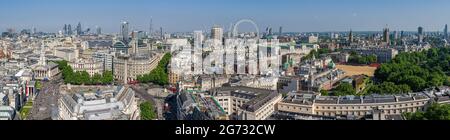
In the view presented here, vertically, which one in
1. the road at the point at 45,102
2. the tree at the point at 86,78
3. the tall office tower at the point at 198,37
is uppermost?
Answer: the tall office tower at the point at 198,37

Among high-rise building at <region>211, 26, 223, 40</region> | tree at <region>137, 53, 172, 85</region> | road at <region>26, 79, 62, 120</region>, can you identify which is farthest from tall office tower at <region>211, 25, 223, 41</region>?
road at <region>26, 79, 62, 120</region>

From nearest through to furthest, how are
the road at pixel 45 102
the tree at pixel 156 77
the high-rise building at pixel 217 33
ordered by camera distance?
the road at pixel 45 102, the tree at pixel 156 77, the high-rise building at pixel 217 33

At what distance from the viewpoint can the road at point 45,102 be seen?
9584 mm

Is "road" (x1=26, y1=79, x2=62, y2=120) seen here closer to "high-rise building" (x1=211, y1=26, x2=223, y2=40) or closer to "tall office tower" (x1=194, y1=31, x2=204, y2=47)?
"tall office tower" (x1=194, y1=31, x2=204, y2=47)

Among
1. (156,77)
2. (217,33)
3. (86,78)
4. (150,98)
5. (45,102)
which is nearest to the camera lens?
(45,102)

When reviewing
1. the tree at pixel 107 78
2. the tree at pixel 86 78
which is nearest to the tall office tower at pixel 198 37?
Answer: the tree at pixel 107 78

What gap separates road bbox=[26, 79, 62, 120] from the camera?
9584mm

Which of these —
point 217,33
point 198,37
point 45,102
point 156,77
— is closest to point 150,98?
point 45,102

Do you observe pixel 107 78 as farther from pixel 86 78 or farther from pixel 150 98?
pixel 150 98

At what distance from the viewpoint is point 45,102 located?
37.4 feet

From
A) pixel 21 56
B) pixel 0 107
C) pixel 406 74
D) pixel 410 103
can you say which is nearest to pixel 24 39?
pixel 21 56

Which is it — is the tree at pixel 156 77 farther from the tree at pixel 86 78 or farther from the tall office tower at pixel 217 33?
the tall office tower at pixel 217 33

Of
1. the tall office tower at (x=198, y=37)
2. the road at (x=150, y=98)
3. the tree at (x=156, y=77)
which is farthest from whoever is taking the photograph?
the tall office tower at (x=198, y=37)

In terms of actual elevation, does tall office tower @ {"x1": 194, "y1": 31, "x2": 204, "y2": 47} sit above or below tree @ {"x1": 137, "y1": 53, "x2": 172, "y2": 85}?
above
